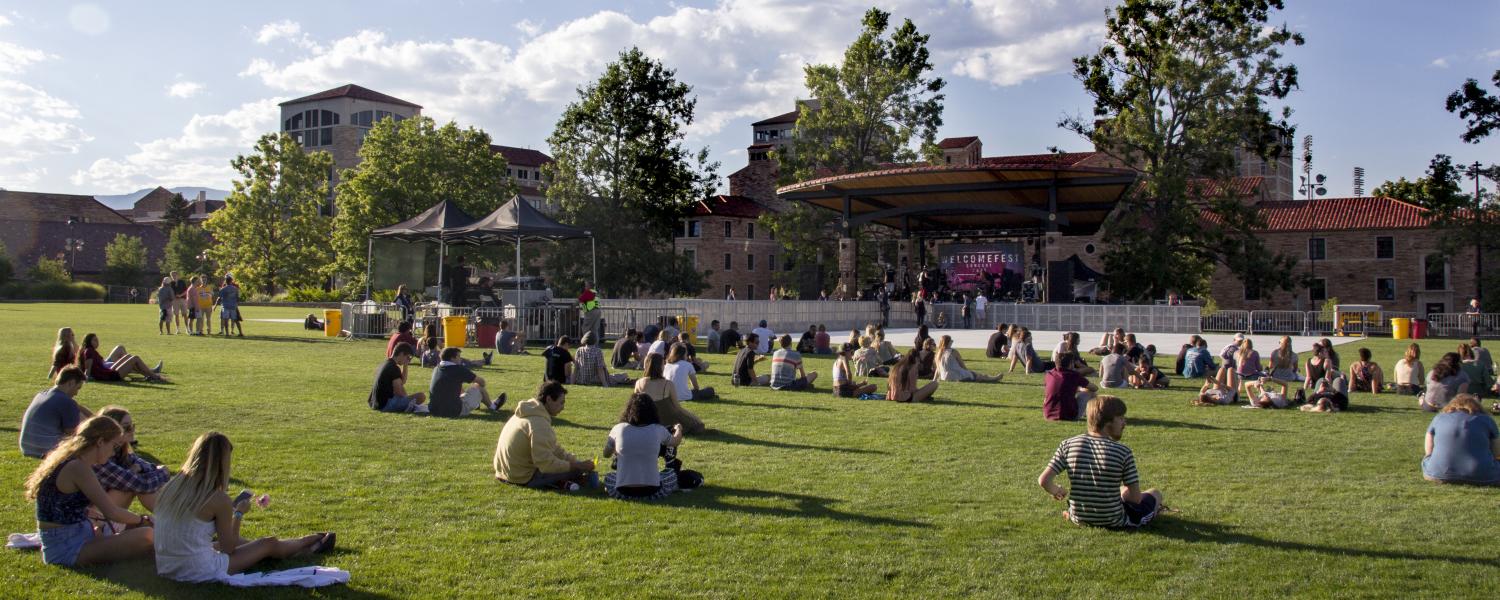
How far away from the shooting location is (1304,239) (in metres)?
65.9

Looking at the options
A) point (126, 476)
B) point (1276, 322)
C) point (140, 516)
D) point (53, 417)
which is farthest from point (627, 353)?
point (1276, 322)

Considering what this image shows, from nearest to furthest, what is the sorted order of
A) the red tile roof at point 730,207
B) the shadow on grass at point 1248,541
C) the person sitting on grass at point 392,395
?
the shadow on grass at point 1248,541, the person sitting on grass at point 392,395, the red tile roof at point 730,207

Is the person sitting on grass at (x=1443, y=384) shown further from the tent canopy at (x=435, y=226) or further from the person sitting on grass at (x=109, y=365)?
the tent canopy at (x=435, y=226)

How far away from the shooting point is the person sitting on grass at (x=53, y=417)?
8.11m

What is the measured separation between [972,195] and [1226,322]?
10123 mm

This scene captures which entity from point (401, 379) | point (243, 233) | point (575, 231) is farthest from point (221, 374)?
point (243, 233)

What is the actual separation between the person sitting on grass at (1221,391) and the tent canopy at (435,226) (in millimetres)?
17723

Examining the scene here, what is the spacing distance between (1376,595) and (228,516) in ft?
18.8

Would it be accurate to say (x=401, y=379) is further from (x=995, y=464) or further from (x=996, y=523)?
(x=996, y=523)

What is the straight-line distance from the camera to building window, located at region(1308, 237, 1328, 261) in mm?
65375

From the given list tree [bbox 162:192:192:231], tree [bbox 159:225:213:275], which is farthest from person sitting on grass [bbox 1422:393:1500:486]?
tree [bbox 162:192:192:231]

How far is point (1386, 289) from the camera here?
209 ft

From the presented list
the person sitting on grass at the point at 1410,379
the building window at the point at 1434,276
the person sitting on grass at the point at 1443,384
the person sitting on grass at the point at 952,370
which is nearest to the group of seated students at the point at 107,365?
the person sitting on grass at the point at 952,370

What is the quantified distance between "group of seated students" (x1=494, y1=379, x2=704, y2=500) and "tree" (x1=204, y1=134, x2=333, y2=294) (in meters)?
59.6
